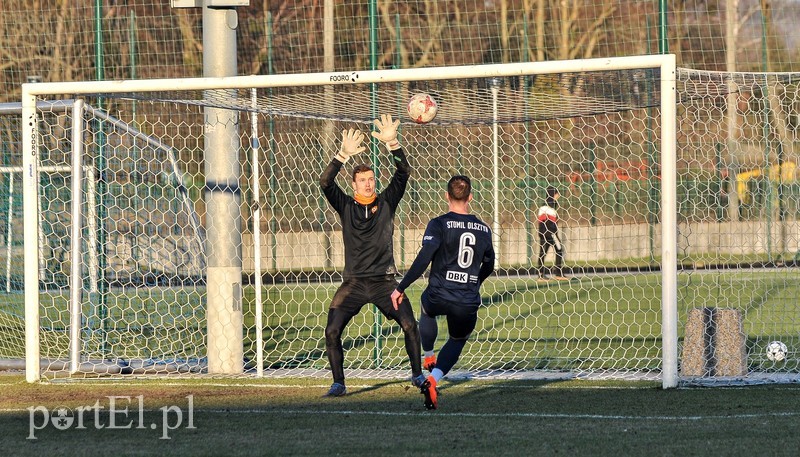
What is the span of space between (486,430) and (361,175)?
2.30m

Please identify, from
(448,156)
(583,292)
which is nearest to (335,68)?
(448,156)

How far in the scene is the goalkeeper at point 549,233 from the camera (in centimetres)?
1576

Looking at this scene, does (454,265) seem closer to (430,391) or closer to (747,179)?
(430,391)

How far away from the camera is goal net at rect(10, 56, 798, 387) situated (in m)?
8.66

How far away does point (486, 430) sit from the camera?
638 cm

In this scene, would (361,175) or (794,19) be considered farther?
(794,19)

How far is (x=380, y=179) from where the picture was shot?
34.2 ft

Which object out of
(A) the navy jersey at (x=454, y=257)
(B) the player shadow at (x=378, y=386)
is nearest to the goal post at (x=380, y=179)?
(B) the player shadow at (x=378, y=386)

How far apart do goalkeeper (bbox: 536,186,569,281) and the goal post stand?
0.21 meters

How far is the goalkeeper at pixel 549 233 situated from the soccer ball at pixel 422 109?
721 centimetres

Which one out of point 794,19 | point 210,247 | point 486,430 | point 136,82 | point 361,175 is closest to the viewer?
point 486,430

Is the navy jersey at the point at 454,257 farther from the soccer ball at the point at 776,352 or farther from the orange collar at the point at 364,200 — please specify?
the soccer ball at the point at 776,352

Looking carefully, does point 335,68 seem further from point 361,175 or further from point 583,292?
point 361,175

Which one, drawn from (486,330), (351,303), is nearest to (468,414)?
(351,303)
